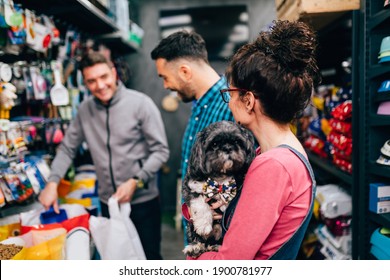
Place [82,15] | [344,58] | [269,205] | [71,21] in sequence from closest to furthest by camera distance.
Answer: [269,205] → [82,15] → [71,21] → [344,58]

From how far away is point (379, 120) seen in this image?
5.65 feet

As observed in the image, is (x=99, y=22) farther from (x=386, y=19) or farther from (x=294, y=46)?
(x=294, y=46)

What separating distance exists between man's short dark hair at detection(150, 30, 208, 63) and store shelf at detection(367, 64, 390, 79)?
2.55 ft

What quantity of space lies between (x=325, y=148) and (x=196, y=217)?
1692 millimetres

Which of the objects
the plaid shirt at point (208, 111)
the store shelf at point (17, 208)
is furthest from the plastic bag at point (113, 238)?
the plaid shirt at point (208, 111)

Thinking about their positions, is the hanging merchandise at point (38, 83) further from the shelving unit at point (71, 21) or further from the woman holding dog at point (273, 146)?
the woman holding dog at point (273, 146)

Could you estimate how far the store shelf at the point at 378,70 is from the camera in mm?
1660

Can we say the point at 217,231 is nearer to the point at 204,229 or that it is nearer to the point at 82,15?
the point at 204,229

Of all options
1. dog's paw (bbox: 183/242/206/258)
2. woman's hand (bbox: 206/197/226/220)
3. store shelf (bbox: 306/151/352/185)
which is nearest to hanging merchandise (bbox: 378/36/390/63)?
store shelf (bbox: 306/151/352/185)

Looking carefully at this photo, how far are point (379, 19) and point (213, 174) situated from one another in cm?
111

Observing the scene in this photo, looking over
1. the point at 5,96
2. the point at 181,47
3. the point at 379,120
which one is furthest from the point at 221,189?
the point at 5,96

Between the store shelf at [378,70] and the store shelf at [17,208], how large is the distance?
177 centimetres

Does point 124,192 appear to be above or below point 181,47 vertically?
below

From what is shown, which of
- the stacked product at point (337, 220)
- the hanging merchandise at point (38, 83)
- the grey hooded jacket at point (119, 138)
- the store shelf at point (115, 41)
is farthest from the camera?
the store shelf at point (115, 41)
